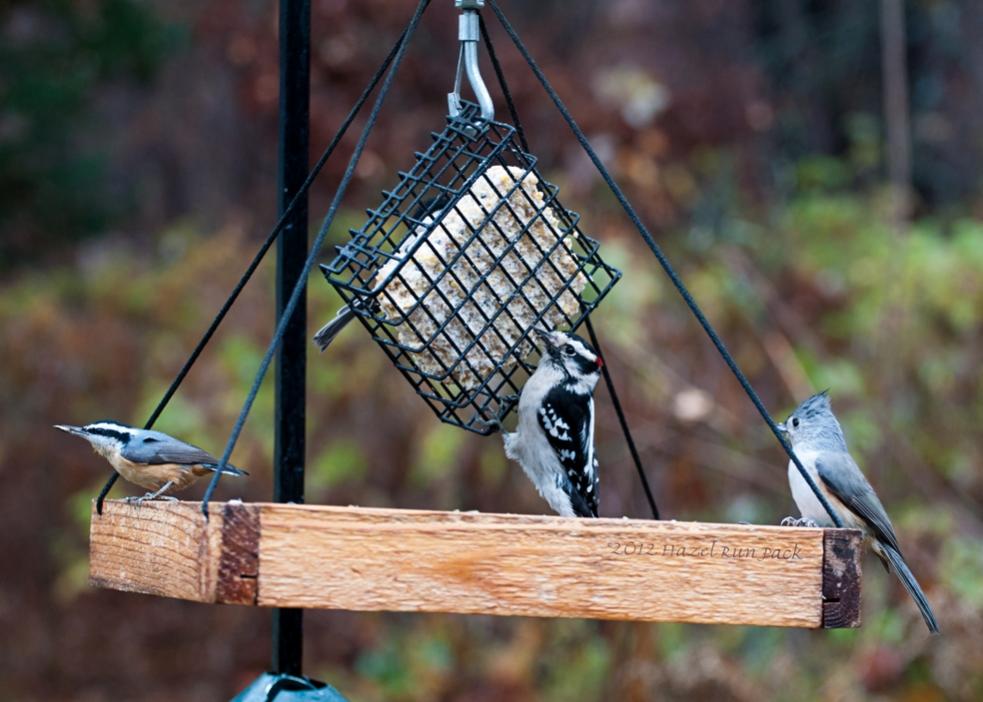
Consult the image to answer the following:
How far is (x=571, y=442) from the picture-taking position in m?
4.74

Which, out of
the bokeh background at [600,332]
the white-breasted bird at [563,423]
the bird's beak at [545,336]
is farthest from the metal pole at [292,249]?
the bokeh background at [600,332]

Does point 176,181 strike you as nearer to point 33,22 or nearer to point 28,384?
point 33,22

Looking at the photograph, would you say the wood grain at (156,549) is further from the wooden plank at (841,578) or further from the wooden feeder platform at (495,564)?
the wooden plank at (841,578)

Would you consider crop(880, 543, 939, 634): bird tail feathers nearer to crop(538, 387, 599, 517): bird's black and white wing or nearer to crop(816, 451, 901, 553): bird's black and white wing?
crop(816, 451, 901, 553): bird's black and white wing

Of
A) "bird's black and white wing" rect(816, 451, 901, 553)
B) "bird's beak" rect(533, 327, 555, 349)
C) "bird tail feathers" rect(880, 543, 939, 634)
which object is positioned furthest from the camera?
"bird's beak" rect(533, 327, 555, 349)

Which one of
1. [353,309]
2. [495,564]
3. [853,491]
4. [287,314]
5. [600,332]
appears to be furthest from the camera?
[600,332]

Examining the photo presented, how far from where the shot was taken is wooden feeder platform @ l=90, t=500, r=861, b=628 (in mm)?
3078

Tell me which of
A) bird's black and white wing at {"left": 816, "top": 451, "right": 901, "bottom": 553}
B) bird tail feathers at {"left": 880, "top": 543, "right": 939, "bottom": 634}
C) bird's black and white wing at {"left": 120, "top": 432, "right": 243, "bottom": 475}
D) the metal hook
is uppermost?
the metal hook

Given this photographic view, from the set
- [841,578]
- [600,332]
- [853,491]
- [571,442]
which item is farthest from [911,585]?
[600,332]

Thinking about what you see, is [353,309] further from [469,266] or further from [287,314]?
[287,314]

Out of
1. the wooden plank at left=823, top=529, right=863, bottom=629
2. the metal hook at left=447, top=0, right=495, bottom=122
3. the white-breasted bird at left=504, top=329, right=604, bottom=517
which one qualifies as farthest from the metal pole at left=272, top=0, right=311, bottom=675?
the wooden plank at left=823, top=529, right=863, bottom=629

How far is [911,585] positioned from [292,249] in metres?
2.22

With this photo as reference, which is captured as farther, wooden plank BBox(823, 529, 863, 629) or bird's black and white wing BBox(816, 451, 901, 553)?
bird's black and white wing BBox(816, 451, 901, 553)

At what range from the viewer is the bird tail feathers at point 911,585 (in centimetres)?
413
